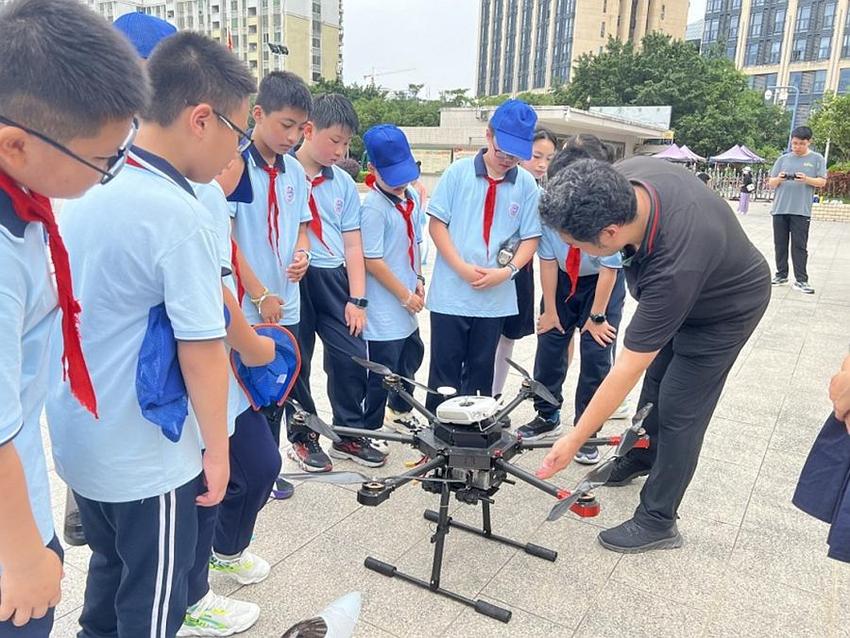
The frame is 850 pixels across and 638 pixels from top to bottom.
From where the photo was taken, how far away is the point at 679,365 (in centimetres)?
246

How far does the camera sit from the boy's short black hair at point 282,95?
243cm

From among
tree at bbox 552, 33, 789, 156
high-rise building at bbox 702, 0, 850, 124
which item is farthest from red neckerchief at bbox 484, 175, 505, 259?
high-rise building at bbox 702, 0, 850, 124

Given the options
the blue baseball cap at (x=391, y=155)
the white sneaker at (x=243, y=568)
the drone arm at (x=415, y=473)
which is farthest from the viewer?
the blue baseball cap at (x=391, y=155)

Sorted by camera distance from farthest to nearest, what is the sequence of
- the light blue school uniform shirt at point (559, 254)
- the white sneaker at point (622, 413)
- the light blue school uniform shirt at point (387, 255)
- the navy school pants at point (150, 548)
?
the white sneaker at point (622, 413) → the light blue school uniform shirt at point (559, 254) → the light blue school uniform shirt at point (387, 255) → the navy school pants at point (150, 548)

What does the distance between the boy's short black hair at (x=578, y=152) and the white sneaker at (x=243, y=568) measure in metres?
2.09

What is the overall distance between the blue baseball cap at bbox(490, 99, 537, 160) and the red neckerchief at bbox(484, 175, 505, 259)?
17cm

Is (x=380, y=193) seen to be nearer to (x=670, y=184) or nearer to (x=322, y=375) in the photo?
(x=670, y=184)

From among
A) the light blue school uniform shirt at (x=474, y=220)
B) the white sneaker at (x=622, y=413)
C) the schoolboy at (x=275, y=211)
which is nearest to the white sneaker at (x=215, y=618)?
the schoolboy at (x=275, y=211)

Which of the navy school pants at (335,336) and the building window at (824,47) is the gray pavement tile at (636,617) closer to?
the navy school pants at (335,336)

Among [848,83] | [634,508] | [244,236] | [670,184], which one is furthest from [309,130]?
[848,83]

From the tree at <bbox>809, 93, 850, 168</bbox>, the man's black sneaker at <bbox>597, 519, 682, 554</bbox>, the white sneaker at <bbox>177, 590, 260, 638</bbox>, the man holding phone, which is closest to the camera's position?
the white sneaker at <bbox>177, 590, 260, 638</bbox>

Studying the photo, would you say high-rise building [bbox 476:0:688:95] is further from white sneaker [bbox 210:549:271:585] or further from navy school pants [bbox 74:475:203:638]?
navy school pants [bbox 74:475:203:638]

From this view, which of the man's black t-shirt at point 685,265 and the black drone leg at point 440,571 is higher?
the man's black t-shirt at point 685,265

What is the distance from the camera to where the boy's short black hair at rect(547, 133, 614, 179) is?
3031 millimetres
